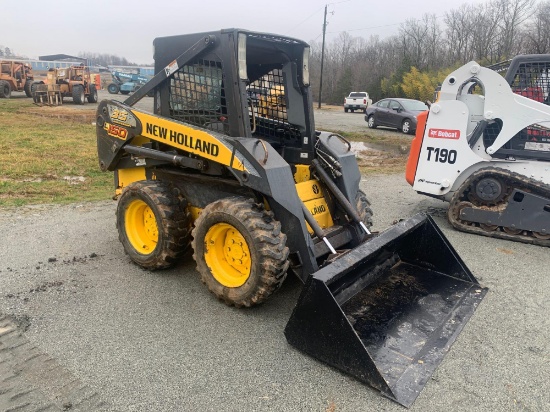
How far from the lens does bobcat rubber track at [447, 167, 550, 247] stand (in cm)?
550

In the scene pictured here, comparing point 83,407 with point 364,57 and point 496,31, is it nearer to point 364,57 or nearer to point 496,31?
point 496,31

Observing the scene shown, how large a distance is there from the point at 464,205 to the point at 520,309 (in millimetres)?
2332

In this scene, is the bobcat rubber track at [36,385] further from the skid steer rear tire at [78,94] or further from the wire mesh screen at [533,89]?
the skid steer rear tire at [78,94]

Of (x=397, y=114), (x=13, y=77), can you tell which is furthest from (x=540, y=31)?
(x=13, y=77)

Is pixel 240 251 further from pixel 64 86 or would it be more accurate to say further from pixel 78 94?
pixel 64 86

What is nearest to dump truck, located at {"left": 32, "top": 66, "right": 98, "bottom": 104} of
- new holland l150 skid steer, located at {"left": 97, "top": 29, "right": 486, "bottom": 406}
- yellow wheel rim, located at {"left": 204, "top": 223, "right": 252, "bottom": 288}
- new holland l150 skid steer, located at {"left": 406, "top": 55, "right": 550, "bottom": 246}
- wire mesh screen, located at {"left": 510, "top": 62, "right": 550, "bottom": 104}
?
new holland l150 skid steer, located at {"left": 97, "top": 29, "right": 486, "bottom": 406}

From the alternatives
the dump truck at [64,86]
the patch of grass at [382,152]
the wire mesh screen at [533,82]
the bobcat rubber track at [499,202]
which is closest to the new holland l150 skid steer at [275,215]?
the bobcat rubber track at [499,202]

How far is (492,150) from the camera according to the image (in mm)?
5898

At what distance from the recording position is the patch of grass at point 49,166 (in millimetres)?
7199

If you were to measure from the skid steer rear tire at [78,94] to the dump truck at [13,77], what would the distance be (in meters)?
3.36

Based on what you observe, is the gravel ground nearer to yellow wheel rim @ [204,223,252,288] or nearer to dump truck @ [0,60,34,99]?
yellow wheel rim @ [204,223,252,288]

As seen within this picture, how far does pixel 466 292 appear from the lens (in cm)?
398

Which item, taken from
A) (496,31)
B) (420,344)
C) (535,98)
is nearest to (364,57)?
(496,31)

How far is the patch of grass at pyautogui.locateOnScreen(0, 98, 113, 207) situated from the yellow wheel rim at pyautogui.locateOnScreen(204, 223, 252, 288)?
3.92 m
